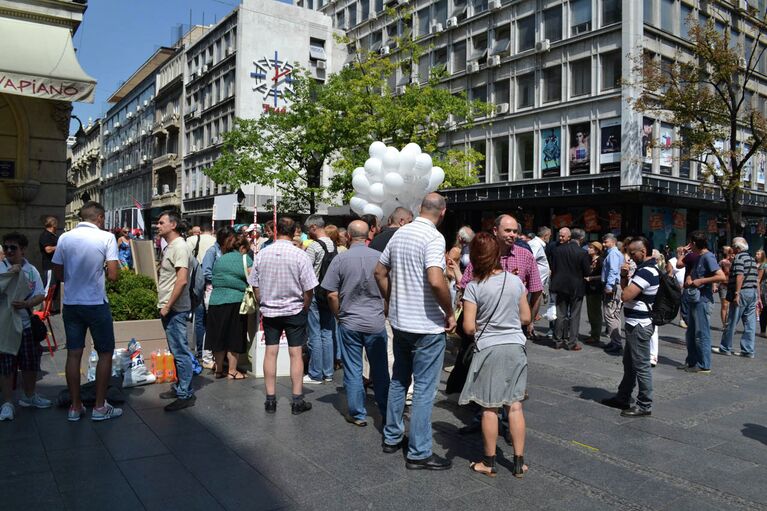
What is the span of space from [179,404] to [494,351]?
137 inches

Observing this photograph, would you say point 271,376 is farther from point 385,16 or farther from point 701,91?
point 385,16

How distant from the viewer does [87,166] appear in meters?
89.1

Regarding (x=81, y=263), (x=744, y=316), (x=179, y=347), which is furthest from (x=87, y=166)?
(x=744, y=316)

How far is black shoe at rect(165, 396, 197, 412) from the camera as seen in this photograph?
6.30m

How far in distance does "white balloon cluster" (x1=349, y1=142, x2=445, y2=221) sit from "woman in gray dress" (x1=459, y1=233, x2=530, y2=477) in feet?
18.4

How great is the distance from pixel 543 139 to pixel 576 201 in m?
3.73

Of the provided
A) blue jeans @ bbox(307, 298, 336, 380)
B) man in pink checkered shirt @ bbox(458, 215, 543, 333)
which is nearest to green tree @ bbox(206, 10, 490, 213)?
blue jeans @ bbox(307, 298, 336, 380)

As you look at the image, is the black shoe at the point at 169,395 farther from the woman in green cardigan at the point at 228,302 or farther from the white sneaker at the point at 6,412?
the white sneaker at the point at 6,412

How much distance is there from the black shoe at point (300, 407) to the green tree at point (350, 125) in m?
18.4

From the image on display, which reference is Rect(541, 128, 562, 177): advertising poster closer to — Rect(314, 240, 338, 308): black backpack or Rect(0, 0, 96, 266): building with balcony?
Rect(0, 0, 96, 266): building with balcony

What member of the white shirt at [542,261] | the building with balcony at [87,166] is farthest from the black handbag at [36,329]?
the building with balcony at [87,166]

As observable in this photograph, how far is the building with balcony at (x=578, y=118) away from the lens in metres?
27.4

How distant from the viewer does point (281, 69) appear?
4694 centimetres

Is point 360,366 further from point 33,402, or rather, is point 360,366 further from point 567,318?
point 567,318
